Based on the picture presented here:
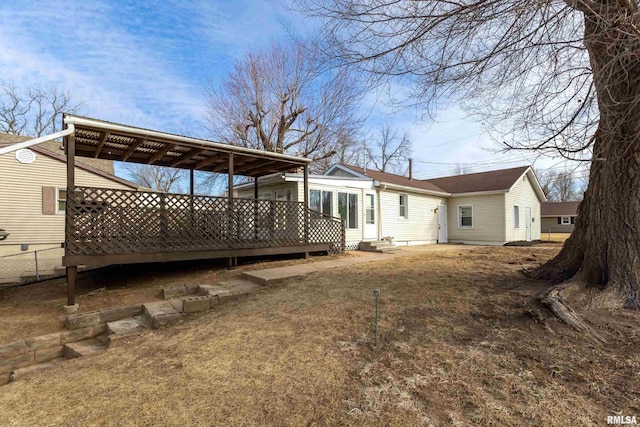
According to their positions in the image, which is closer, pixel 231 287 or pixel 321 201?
pixel 231 287

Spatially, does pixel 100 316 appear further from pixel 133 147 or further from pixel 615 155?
pixel 615 155

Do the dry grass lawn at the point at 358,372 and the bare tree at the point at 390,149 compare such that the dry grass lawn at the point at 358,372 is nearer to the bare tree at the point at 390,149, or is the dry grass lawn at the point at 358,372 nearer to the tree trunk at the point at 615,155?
the tree trunk at the point at 615,155

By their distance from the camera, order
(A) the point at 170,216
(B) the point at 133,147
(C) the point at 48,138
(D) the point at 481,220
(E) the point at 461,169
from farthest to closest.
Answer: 1. (E) the point at 461,169
2. (D) the point at 481,220
3. (B) the point at 133,147
4. (A) the point at 170,216
5. (C) the point at 48,138

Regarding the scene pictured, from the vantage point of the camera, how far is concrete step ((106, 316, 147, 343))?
467 centimetres

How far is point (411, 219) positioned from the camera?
49.0 feet

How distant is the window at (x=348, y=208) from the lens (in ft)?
40.2

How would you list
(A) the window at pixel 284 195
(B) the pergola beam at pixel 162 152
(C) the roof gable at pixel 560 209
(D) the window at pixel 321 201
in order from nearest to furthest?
(B) the pergola beam at pixel 162 152 < (D) the window at pixel 321 201 < (A) the window at pixel 284 195 < (C) the roof gable at pixel 560 209

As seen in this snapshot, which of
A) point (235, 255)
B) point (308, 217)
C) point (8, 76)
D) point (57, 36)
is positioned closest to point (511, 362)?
point (235, 255)

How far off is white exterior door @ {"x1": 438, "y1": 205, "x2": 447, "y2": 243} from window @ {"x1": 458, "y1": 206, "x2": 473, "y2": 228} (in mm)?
740

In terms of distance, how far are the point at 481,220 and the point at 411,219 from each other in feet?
13.0

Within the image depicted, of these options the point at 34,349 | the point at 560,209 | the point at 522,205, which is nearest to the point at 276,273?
the point at 34,349

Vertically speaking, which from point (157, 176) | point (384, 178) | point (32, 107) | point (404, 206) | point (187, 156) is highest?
point (32, 107)

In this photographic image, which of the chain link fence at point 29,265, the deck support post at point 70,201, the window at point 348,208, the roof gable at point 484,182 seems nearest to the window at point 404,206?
the window at point 348,208

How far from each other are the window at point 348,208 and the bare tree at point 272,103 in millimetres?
7610
